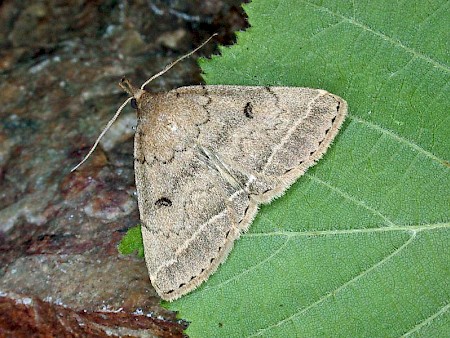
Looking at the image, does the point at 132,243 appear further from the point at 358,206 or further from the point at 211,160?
the point at 358,206

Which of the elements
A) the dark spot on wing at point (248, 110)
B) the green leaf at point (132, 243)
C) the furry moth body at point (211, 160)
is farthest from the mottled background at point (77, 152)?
the dark spot on wing at point (248, 110)

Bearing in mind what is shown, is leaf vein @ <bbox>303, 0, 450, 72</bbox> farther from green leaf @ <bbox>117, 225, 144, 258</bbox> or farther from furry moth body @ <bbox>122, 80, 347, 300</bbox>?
green leaf @ <bbox>117, 225, 144, 258</bbox>

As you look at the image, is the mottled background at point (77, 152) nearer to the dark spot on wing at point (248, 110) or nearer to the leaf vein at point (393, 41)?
the dark spot on wing at point (248, 110)

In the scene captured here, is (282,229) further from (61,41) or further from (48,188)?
(61,41)

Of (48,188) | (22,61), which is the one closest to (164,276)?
(48,188)

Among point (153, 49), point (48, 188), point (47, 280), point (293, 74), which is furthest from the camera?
point (153, 49)
